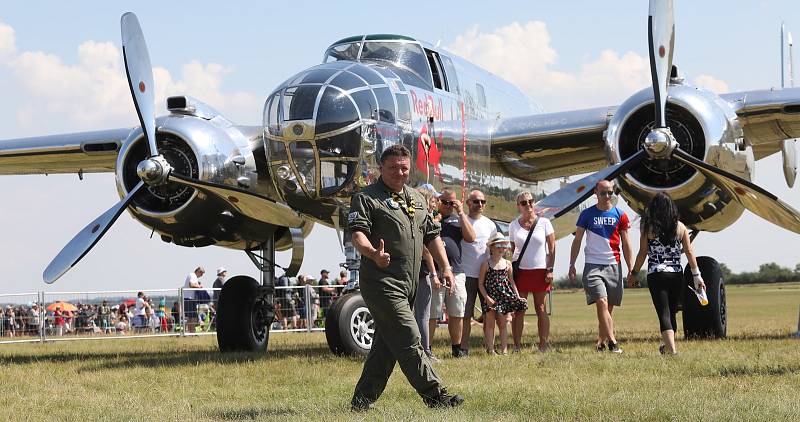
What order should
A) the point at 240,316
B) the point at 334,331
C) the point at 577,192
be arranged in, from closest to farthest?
the point at 334,331, the point at 577,192, the point at 240,316

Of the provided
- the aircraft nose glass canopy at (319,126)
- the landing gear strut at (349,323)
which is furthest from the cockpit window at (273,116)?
the landing gear strut at (349,323)

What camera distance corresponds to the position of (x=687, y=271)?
13.5 meters

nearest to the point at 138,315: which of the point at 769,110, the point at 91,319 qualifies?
the point at 91,319

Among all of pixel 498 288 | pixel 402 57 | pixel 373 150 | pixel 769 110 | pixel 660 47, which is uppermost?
pixel 402 57

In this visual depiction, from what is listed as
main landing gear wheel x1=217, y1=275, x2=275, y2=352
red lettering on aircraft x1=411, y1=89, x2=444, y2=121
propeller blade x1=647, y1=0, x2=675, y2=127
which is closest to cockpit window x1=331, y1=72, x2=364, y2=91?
red lettering on aircraft x1=411, y1=89, x2=444, y2=121

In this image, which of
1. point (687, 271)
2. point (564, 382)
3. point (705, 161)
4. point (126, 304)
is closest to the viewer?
point (564, 382)

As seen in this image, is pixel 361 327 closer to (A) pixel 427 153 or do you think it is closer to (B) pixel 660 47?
(A) pixel 427 153

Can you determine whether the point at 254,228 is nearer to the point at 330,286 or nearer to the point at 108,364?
the point at 108,364

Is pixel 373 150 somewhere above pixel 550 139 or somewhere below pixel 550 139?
below

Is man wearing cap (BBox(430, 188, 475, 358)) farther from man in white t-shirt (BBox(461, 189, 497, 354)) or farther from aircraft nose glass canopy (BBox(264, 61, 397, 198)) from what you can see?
aircraft nose glass canopy (BBox(264, 61, 397, 198))

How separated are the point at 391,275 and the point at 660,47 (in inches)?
258

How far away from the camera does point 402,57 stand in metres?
12.7

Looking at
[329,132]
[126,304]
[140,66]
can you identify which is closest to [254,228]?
[140,66]

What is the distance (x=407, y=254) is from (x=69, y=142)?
8.66 metres
